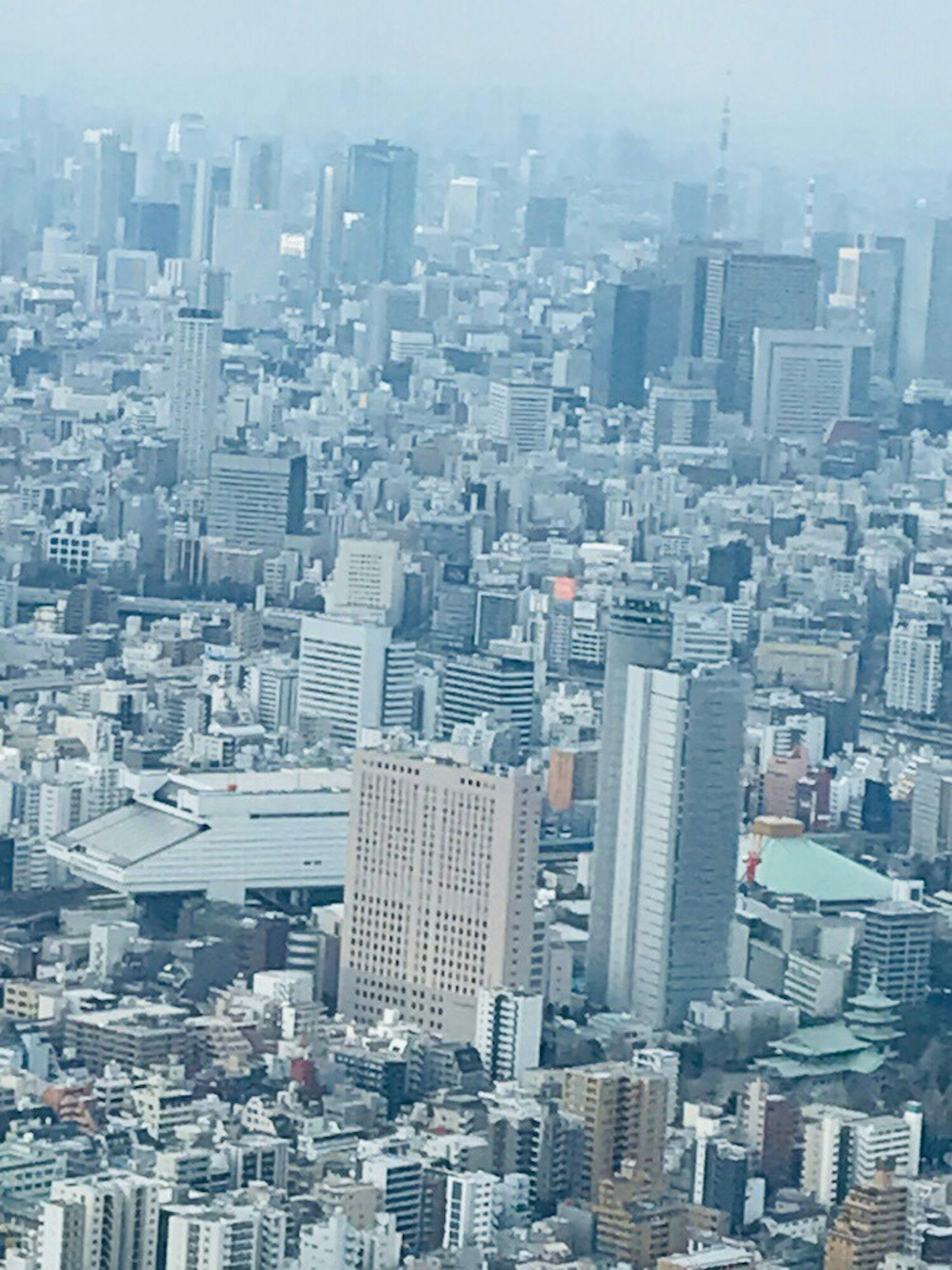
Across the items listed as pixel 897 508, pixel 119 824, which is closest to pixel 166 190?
pixel 897 508

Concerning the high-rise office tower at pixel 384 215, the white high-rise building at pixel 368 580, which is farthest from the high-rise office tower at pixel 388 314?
the white high-rise building at pixel 368 580

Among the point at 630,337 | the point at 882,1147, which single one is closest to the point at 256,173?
the point at 630,337

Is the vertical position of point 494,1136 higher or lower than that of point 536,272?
lower

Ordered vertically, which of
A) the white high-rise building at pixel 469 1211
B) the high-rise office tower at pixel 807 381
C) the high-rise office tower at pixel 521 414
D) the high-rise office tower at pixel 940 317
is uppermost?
the high-rise office tower at pixel 940 317

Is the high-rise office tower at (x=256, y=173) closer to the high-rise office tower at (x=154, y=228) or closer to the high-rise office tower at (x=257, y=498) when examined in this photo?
the high-rise office tower at (x=154, y=228)

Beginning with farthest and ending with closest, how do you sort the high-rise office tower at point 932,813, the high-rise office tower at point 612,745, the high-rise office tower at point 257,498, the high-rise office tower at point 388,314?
the high-rise office tower at point 388,314 → the high-rise office tower at point 257,498 → the high-rise office tower at point 932,813 → the high-rise office tower at point 612,745

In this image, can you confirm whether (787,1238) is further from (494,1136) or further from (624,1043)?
(624,1043)
